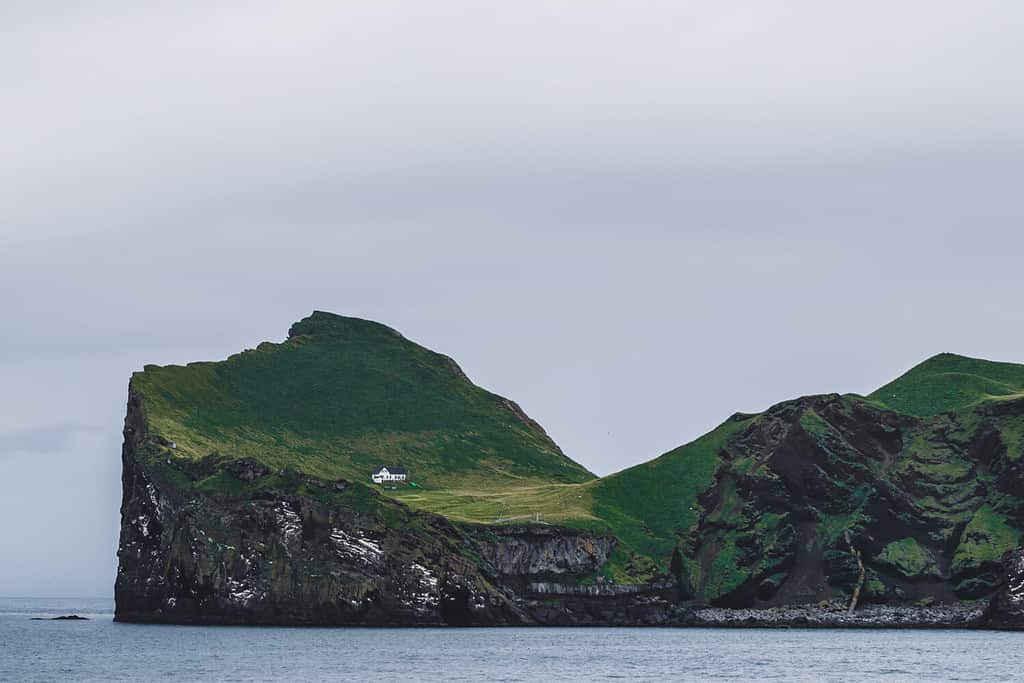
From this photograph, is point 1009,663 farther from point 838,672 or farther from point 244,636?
Result: point 244,636

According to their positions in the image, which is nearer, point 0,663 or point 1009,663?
point 1009,663

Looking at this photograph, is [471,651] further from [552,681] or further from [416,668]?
[552,681]

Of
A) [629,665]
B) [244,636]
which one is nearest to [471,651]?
[629,665]

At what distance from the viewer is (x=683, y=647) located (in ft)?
620

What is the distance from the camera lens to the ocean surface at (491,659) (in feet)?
461

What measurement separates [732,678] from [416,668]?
1229 inches

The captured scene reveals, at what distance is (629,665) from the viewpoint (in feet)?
509

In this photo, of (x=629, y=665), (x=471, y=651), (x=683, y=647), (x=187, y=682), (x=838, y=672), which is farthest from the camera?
(x=683, y=647)

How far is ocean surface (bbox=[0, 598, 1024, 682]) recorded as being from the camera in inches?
5527

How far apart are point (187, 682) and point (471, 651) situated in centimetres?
4808

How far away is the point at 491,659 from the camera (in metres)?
162

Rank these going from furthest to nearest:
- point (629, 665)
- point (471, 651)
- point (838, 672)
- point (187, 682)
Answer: point (471, 651) → point (629, 665) → point (838, 672) → point (187, 682)

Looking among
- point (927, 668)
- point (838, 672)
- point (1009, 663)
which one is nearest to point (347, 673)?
point (838, 672)

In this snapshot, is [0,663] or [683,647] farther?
[683,647]
